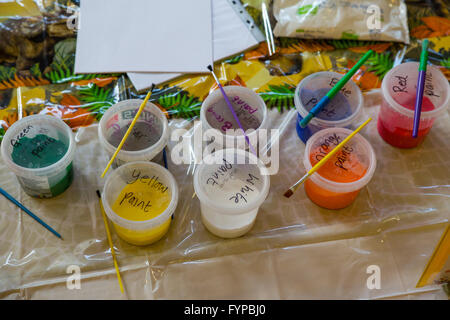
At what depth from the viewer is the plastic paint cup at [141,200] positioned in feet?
3.21

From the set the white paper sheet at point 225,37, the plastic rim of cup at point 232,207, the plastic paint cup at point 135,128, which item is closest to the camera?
the plastic rim of cup at point 232,207

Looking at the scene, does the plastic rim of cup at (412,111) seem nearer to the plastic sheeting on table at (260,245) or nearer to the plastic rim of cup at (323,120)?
the plastic rim of cup at (323,120)

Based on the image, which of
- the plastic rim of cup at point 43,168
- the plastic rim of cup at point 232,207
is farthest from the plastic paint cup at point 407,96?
the plastic rim of cup at point 43,168

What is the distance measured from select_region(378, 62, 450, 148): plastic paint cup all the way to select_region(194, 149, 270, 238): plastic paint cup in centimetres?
36

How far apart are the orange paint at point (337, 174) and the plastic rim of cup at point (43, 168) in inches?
21.4

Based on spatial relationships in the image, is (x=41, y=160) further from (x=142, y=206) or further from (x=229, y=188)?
(x=229, y=188)

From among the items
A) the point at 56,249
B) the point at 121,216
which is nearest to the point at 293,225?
the point at 121,216

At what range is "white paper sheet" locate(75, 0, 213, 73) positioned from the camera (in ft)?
4.18

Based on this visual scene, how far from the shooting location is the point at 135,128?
1.09 metres

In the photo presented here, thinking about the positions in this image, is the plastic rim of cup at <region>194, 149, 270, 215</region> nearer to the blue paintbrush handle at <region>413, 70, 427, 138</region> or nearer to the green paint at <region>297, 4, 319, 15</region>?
the blue paintbrush handle at <region>413, 70, 427, 138</region>

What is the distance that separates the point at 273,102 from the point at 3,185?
27.4 inches

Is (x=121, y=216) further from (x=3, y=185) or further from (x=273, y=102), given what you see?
(x=273, y=102)

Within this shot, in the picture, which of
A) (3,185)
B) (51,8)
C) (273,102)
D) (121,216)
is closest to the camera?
(121,216)

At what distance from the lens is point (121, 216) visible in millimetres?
998
